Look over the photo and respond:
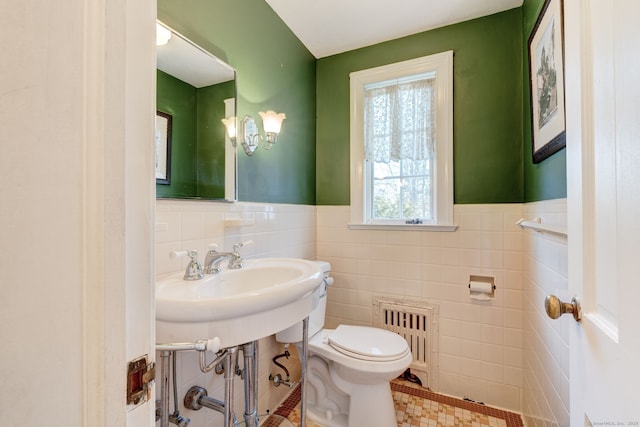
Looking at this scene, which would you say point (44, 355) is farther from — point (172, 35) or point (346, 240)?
point (346, 240)

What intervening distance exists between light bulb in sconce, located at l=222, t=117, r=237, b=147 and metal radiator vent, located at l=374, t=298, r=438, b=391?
4.62 feet

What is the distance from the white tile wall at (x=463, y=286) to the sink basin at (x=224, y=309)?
0.95 metres

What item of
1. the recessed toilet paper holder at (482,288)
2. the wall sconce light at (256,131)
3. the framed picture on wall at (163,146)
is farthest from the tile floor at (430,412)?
the wall sconce light at (256,131)

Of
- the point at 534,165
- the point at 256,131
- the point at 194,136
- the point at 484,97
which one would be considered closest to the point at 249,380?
the point at 194,136

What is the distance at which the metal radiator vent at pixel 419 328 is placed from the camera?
68.4 inches

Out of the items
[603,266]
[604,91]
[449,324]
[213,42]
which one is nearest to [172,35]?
[213,42]

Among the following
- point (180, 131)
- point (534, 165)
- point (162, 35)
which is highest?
→ point (162, 35)

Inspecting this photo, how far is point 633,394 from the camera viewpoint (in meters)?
0.38

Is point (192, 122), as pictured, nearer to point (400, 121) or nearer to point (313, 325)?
point (313, 325)

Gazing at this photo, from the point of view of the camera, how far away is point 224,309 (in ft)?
2.31

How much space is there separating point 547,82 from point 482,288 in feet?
3.62

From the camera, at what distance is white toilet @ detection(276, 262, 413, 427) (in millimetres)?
1327

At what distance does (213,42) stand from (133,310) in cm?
129

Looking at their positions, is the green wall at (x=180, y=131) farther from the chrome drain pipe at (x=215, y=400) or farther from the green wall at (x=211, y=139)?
the chrome drain pipe at (x=215, y=400)
